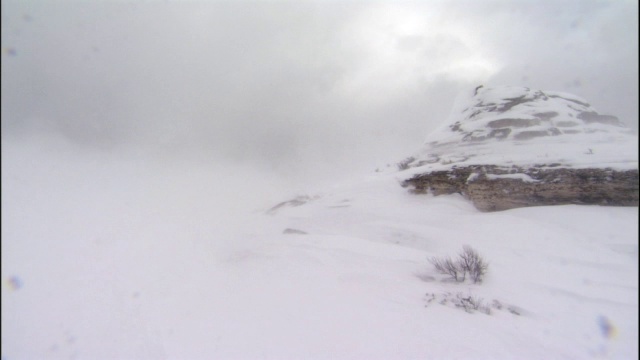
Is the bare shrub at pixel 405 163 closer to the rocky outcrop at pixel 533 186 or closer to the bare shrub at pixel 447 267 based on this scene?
the rocky outcrop at pixel 533 186

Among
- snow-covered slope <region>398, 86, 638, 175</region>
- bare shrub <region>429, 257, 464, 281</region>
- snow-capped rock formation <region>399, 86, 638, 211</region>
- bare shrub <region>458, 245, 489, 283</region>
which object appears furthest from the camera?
snow-covered slope <region>398, 86, 638, 175</region>

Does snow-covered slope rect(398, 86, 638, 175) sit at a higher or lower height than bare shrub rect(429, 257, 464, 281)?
higher

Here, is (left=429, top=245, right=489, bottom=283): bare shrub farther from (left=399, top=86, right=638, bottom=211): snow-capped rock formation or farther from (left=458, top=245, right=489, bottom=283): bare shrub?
(left=399, top=86, right=638, bottom=211): snow-capped rock formation

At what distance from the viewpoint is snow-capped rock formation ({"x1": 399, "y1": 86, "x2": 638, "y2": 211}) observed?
6.97m

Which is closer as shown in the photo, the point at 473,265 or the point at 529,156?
the point at 473,265

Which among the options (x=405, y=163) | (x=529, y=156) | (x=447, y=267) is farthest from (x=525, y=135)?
(x=447, y=267)

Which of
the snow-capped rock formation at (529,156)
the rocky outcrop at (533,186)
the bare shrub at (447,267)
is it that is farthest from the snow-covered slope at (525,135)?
the bare shrub at (447,267)

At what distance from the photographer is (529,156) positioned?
927 cm

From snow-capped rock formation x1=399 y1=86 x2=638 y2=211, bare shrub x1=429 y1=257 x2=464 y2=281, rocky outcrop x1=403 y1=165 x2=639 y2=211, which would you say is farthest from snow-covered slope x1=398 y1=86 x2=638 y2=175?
bare shrub x1=429 y1=257 x2=464 y2=281

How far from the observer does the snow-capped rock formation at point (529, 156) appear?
6973 mm

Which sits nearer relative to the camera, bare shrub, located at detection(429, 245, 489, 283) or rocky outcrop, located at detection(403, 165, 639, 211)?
bare shrub, located at detection(429, 245, 489, 283)

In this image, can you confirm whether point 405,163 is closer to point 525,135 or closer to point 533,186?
point 525,135

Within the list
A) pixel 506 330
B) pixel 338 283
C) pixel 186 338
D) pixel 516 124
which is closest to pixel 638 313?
pixel 506 330

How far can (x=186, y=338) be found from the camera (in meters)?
3.70
